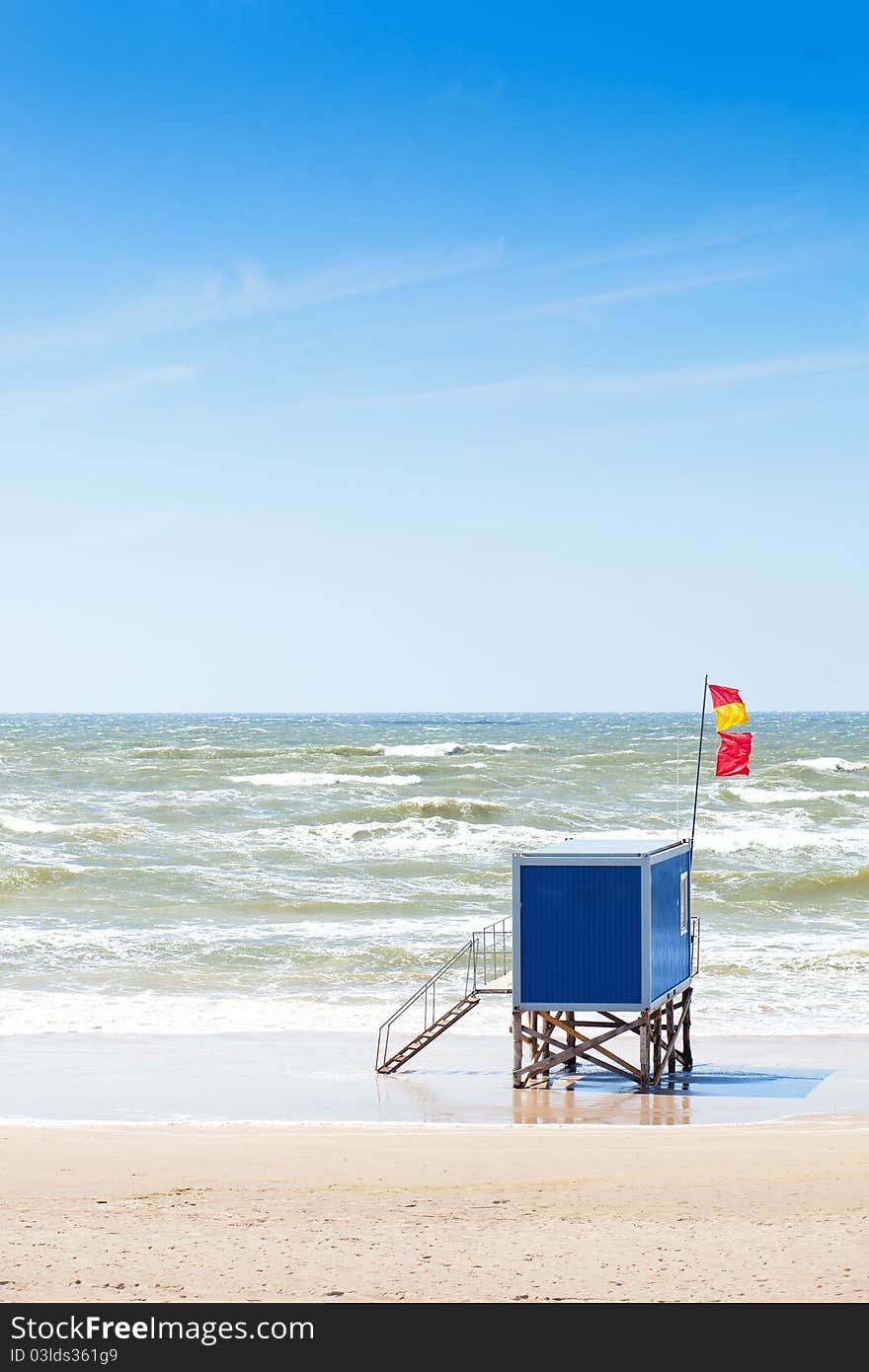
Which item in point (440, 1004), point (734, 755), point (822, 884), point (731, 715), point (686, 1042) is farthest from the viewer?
point (822, 884)

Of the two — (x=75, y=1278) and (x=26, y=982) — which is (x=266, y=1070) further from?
(x=75, y=1278)

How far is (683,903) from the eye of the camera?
75.2ft

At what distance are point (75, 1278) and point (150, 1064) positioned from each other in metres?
12.0

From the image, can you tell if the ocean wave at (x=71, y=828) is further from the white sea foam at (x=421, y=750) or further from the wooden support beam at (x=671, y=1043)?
the white sea foam at (x=421, y=750)

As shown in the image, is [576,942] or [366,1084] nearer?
[576,942]

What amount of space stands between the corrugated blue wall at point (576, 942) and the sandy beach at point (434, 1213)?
115 inches

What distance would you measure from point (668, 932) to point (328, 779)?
200 feet

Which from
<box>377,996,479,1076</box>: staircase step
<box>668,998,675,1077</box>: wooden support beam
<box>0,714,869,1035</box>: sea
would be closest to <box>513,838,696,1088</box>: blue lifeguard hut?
<box>668,998,675,1077</box>: wooden support beam

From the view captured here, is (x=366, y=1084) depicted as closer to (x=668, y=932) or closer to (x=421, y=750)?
(x=668, y=932)

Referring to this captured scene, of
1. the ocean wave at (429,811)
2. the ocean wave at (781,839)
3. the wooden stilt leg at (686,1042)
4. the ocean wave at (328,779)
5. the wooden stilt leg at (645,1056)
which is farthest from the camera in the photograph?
the ocean wave at (328,779)

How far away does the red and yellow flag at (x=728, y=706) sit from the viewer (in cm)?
2267

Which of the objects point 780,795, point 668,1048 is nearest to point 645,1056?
point 668,1048

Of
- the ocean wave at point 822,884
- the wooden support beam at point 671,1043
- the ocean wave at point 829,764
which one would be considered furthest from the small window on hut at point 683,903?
the ocean wave at point 829,764
